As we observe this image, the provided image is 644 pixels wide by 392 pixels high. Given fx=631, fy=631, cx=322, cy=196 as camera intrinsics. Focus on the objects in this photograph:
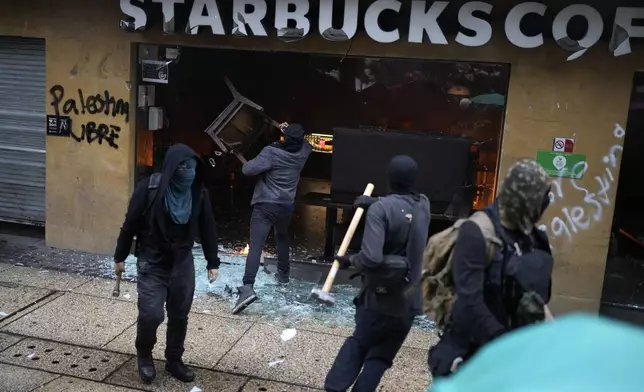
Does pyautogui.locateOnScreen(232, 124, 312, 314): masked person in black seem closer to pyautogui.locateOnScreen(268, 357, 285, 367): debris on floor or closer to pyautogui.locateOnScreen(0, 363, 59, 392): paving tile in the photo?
pyautogui.locateOnScreen(268, 357, 285, 367): debris on floor

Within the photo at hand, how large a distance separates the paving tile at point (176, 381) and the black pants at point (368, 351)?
3.76ft

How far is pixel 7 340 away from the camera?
212 inches

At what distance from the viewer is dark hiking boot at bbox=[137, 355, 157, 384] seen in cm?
471

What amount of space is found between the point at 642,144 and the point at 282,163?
167 inches

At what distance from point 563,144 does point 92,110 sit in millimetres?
5406

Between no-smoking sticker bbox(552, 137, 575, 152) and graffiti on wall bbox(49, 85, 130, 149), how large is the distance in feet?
15.9

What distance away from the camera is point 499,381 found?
129 centimetres

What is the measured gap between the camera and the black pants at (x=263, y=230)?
6.53m

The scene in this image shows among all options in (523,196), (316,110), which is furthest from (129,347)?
(316,110)

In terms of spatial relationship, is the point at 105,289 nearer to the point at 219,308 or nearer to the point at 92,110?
the point at 219,308

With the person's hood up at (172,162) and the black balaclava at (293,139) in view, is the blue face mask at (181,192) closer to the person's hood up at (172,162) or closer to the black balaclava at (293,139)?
the person's hood up at (172,162)

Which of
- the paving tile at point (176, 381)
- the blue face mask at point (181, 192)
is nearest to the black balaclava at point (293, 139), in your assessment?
the blue face mask at point (181, 192)

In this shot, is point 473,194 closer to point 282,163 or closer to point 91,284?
point 282,163

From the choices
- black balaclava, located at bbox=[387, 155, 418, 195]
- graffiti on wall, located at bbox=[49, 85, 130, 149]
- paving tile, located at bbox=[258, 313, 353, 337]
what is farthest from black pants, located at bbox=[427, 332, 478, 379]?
graffiti on wall, located at bbox=[49, 85, 130, 149]
